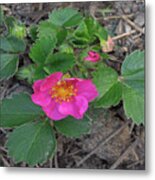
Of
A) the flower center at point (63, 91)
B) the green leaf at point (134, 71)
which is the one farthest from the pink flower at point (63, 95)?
the green leaf at point (134, 71)

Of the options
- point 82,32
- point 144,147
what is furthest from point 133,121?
point 82,32

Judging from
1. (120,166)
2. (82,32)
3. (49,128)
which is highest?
(82,32)

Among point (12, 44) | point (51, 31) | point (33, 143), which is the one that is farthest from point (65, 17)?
point (33, 143)

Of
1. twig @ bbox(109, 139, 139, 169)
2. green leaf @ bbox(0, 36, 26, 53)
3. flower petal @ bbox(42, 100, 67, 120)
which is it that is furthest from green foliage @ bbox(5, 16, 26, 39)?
twig @ bbox(109, 139, 139, 169)

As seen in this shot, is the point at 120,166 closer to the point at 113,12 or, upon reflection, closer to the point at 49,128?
the point at 49,128

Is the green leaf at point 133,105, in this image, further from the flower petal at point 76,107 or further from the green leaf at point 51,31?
the green leaf at point 51,31

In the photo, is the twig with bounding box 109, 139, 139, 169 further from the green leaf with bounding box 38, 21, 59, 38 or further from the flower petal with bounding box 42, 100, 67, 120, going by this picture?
the green leaf with bounding box 38, 21, 59, 38

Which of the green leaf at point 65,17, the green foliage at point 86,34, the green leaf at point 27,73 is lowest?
the green leaf at point 27,73
